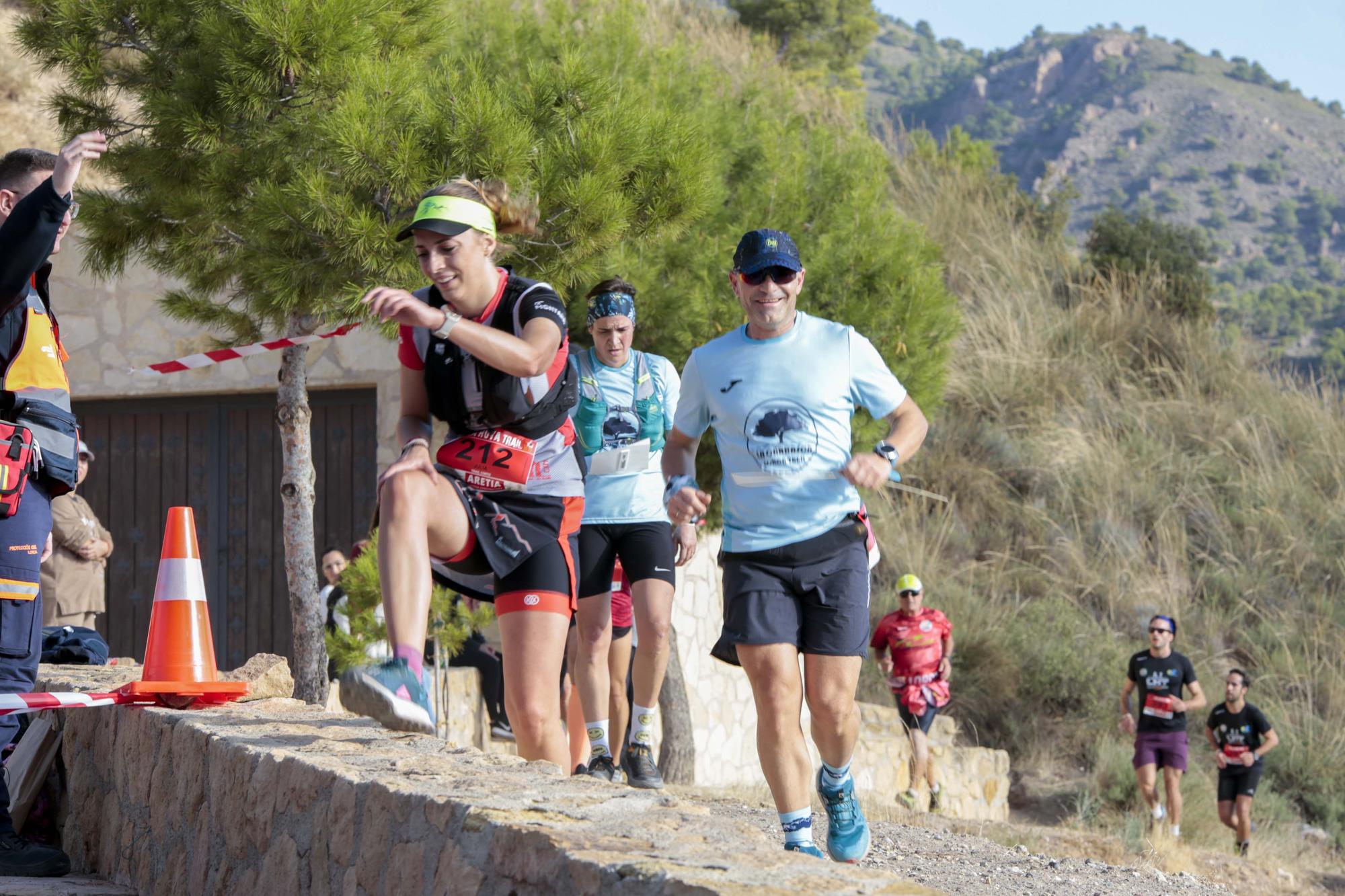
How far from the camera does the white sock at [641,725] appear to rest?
5.91 m

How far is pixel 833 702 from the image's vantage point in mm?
4371

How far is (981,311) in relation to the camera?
21.0 metres

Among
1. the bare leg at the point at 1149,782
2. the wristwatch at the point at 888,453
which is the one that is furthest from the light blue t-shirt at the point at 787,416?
the bare leg at the point at 1149,782

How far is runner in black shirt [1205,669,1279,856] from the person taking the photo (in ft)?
41.8

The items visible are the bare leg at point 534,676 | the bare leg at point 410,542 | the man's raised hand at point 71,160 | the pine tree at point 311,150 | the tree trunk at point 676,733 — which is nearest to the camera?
the bare leg at point 410,542

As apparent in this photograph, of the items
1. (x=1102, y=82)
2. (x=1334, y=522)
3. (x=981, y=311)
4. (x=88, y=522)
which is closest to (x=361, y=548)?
(x=88, y=522)

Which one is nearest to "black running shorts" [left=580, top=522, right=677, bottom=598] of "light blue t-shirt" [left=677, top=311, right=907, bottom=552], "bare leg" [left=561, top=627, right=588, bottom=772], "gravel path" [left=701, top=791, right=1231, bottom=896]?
"bare leg" [left=561, top=627, right=588, bottom=772]

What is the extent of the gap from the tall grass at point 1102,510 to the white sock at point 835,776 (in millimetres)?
11129

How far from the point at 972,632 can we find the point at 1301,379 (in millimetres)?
9385

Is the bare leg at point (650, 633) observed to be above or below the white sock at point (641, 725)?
above

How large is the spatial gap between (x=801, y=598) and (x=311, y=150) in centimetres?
385

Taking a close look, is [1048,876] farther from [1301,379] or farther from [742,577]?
[1301,379]

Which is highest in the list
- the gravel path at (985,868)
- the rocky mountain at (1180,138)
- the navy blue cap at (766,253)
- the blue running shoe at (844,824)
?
the rocky mountain at (1180,138)

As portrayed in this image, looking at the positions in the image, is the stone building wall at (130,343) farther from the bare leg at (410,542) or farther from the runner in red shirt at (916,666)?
the bare leg at (410,542)
